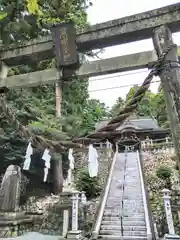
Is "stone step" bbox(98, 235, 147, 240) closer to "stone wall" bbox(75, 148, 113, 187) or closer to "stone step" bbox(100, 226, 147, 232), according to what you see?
"stone step" bbox(100, 226, 147, 232)

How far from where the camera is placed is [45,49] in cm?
372

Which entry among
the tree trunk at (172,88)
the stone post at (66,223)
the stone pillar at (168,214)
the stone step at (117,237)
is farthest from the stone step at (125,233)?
the tree trunk at (172,88)

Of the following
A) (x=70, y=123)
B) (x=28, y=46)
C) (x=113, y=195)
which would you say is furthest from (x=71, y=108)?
(x=28, y=46)

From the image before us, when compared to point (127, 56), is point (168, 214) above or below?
below

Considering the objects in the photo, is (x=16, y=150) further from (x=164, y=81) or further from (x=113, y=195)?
(x=164, y=81)

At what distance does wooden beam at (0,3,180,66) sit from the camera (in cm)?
310

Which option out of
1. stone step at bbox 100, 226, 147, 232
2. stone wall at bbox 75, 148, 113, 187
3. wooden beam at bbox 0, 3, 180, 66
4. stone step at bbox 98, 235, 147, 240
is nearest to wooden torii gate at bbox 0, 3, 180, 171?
wooden beam at bbox 0, 3, 180, 66

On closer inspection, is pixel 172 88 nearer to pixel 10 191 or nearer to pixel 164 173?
pixel 10 191

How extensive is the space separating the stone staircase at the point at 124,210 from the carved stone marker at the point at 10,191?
3699 mm

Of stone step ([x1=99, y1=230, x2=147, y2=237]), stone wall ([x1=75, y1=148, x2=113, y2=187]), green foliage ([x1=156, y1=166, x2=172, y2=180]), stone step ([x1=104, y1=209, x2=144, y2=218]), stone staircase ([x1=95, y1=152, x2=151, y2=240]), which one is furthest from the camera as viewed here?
stone wall ([x1=75, y1=148, x2=113, y2=187])

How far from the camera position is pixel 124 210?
9328 mm

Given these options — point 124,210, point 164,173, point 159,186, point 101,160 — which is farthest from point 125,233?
point 101,160

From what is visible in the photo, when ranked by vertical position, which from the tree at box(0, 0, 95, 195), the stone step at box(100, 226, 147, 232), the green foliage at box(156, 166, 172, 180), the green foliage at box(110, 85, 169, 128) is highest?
the green foliage at box(110, 85, 169, 128)

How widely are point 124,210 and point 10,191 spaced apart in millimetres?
4905
